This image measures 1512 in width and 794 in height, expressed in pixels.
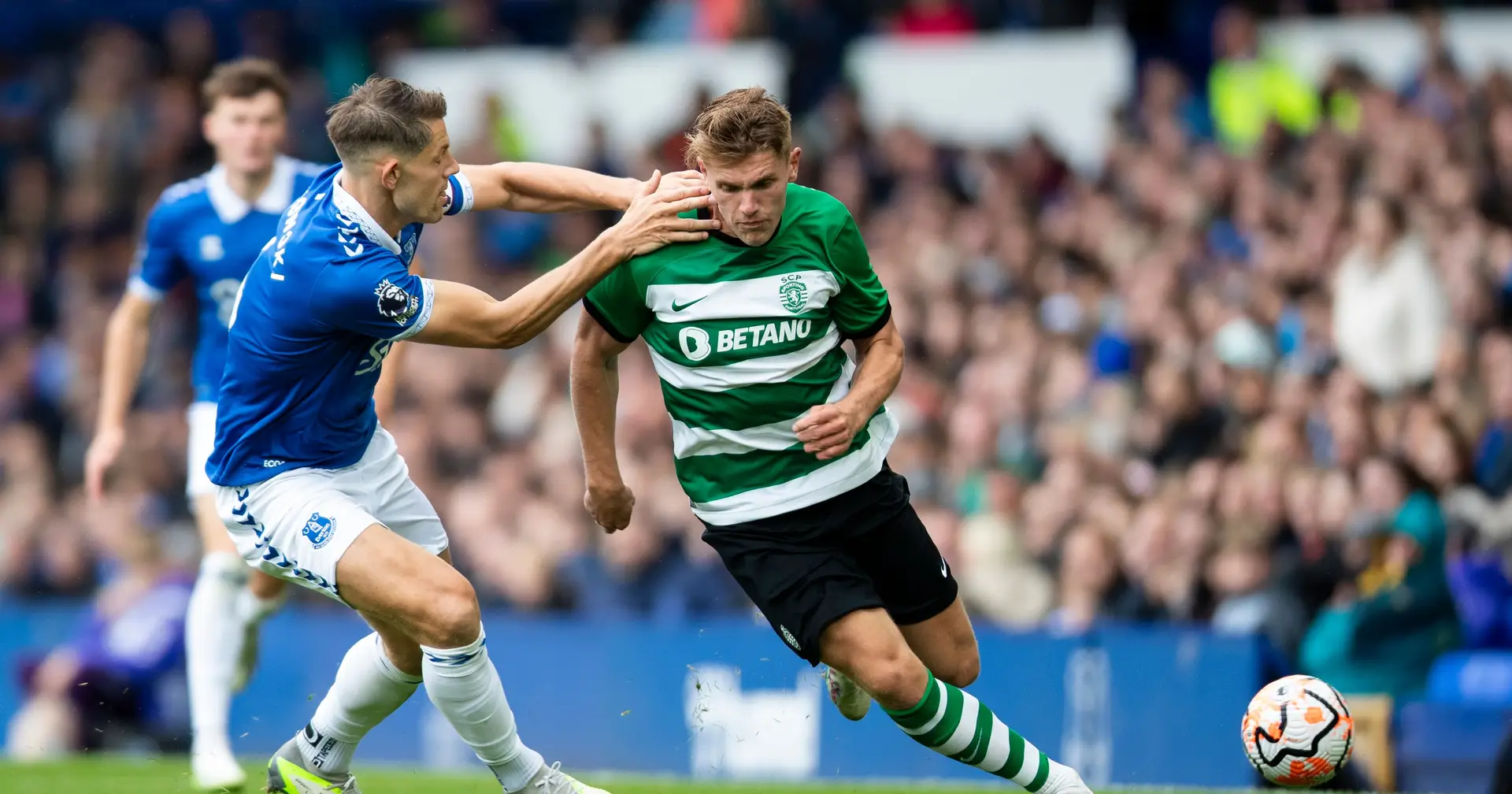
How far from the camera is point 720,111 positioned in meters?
5.98

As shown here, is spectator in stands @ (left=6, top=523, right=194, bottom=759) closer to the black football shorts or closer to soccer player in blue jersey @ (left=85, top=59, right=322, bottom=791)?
soccer player in blue jersey @ (left=85, top=59, right=322, bottom=791)

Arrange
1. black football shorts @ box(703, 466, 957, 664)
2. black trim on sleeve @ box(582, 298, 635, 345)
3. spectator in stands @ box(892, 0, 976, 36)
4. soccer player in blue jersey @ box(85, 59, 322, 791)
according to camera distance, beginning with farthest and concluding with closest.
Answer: spectator in stands @ box(892, 0, 976, 36), soccer player in blue jersey @ box(85, 59, 322, 791), black trim on sleeve @ box(582, 298, 635, 345), black football shorts @ box(703, 466, 957, 664)

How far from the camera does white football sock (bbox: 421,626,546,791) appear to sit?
6125mm

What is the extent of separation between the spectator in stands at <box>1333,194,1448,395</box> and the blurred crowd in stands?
16mm

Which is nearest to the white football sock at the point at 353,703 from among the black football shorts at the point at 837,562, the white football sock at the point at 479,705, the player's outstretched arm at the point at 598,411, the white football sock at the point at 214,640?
the white football sock at the point at 479,705

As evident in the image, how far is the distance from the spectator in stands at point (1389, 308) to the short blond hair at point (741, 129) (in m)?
6.42

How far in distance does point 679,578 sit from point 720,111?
6.46 meters

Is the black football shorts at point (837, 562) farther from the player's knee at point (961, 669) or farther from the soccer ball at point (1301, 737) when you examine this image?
the soccer ball at point (1301, 737)

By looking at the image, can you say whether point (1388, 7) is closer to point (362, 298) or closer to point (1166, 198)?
point (1166, 198)

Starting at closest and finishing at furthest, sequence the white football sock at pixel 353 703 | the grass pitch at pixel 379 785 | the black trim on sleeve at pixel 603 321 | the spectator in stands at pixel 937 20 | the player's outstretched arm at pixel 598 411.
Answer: the black trim on sleeve at pixel 603 321
the player's outstretched arm at pixel 598 411
the white football sock at pixel 353 703
the grass pitch at pixel 379 785
the spectator in stands at pixel 937 20

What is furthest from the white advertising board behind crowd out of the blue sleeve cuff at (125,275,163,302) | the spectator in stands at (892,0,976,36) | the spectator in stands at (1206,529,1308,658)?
the blue sleeve cuff at (125,275,163,302)

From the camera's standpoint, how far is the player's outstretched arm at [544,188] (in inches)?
268

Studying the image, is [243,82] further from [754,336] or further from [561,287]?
[754,336]

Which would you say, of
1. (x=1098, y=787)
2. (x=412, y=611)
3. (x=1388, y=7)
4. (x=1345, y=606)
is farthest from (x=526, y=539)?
(x=1388, y=7)
